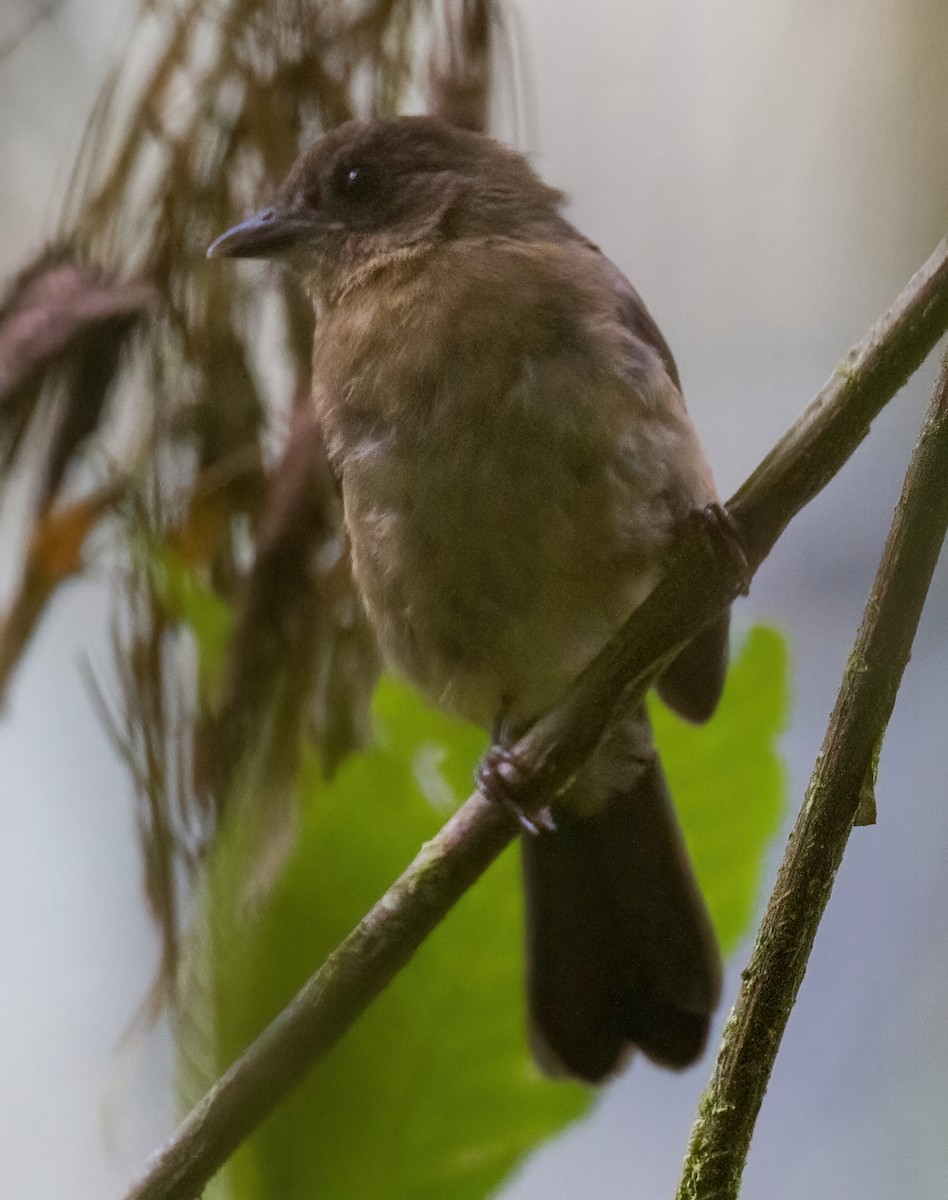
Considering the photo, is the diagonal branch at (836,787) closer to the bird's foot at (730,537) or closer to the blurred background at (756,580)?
the bird's foot at (730,537)

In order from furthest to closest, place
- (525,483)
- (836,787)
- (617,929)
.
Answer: (617,929) < (525,483) < (836,787)

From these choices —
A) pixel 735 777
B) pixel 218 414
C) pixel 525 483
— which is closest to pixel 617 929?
pixel 735 777

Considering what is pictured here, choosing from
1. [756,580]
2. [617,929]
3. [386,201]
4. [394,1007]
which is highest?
[386,201]

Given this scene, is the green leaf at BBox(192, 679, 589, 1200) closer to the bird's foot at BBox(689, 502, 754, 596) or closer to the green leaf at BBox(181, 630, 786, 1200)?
the green leaf at BBox(181, 630, 786, 1200)

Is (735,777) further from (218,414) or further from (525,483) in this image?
(218,414)

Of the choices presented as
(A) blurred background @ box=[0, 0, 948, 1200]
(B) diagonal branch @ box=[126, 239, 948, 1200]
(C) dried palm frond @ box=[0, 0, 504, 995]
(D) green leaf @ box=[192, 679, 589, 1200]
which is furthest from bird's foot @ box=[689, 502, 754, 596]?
(C) dried palm frond @ box=[0, 0, 504, 995]

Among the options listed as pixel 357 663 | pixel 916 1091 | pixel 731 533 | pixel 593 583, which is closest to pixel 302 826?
pixel 357 663
